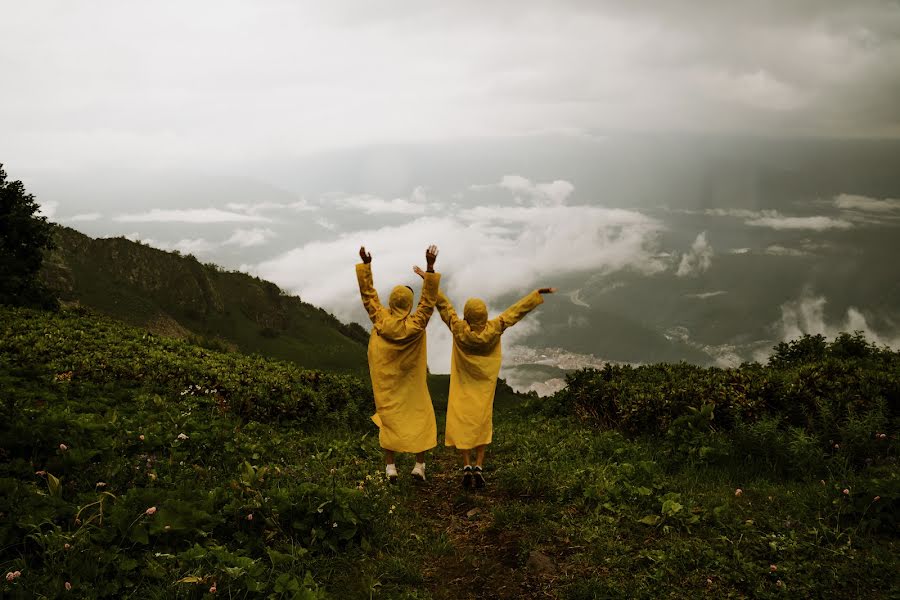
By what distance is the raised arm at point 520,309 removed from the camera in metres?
7.86

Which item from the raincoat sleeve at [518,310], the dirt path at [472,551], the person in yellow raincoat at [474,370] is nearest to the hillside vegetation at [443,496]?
the dirt path at [472,551]

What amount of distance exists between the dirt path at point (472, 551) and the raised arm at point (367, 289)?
258cm

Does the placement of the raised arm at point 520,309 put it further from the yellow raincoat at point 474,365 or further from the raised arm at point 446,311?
the raised arm at point 446,311

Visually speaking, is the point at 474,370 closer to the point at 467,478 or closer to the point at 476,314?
the point at 476,314

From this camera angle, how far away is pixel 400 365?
774 centimetres

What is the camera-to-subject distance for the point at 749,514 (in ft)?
18.3

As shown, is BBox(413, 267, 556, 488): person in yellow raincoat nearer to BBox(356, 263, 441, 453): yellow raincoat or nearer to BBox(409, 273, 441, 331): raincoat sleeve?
BBox(409, 273, 441, 331): raincoat sleeve

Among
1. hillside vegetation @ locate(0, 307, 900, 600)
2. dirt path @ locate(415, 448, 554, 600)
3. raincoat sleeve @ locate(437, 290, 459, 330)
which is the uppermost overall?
raincoat sleeve @ locate(437, 290, 459, 330)

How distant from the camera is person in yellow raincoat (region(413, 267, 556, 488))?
773 cm

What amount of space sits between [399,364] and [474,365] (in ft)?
3.56

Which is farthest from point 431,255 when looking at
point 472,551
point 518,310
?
point 472,551

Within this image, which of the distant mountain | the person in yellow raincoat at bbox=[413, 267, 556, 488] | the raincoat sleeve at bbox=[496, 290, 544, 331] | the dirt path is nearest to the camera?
the dirt path

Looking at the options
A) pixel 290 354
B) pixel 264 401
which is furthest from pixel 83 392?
pixel 290 354

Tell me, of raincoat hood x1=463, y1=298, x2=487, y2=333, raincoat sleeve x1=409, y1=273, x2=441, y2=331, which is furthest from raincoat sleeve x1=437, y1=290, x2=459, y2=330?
raincoat sleeve x1=409, y1=273, x2=441, y2=331
